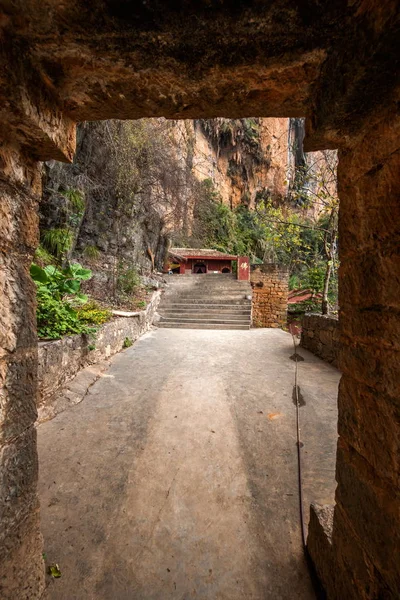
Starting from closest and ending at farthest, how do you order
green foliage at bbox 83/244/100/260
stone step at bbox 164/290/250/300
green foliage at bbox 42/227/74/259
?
green foliage at bbox 42/227/74/259 → green foliage at bbox 83/244/100/260 → stone step at bbox 164/290/250/300

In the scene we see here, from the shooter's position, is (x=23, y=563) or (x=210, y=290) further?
(x=210, y=290)

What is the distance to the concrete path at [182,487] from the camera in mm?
1303

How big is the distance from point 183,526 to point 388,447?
138 centimetres

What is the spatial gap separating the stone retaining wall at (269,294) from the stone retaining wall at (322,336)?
501 cm

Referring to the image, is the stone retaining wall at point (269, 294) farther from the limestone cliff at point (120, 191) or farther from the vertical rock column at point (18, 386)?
the vertical rock column at point (18, 386)

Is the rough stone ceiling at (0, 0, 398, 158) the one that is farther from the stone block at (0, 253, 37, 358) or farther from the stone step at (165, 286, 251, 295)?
the stone step at (165, 286, 251, 295)

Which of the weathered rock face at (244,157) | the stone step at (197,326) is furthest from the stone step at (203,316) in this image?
the weathered rock face at (244,157)

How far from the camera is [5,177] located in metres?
0.99

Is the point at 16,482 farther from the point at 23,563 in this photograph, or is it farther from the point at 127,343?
the point at 127,343

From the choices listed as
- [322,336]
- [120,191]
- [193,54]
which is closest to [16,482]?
[193,54]

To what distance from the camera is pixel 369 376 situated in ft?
3.22

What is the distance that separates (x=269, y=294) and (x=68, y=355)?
29.0 ft

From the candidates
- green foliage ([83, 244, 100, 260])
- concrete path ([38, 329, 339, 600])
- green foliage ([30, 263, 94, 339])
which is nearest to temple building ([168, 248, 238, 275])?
green foliage ([83, 244, 100, 260])

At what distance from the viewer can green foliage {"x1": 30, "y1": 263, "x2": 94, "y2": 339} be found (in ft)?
10.6
